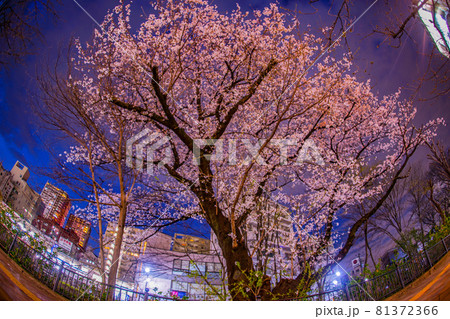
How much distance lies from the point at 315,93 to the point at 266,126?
2070 mm

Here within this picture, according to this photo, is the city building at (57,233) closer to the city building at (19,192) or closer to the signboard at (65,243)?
the signboard at (65,243)

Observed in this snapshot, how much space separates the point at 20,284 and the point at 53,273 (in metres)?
1.18

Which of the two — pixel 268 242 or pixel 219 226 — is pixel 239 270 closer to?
pixel 219 226

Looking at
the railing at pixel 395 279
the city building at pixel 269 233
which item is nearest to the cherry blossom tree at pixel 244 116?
the city building at pixel 269 233

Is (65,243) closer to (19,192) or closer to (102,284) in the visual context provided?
(102,284)

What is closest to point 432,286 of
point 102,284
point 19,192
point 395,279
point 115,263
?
point 395,279

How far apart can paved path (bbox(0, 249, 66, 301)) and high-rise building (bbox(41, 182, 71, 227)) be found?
1.59 metres

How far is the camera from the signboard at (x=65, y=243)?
4877 mm

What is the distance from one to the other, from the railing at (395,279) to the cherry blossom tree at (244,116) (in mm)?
869

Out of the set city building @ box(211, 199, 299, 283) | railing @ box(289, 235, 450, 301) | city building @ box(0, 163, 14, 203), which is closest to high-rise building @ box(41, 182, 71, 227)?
city building @ box(0, 163, 14, 203)

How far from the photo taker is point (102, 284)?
15.5 ft

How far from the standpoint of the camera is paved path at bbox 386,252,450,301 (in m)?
2.48

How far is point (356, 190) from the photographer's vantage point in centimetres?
817
